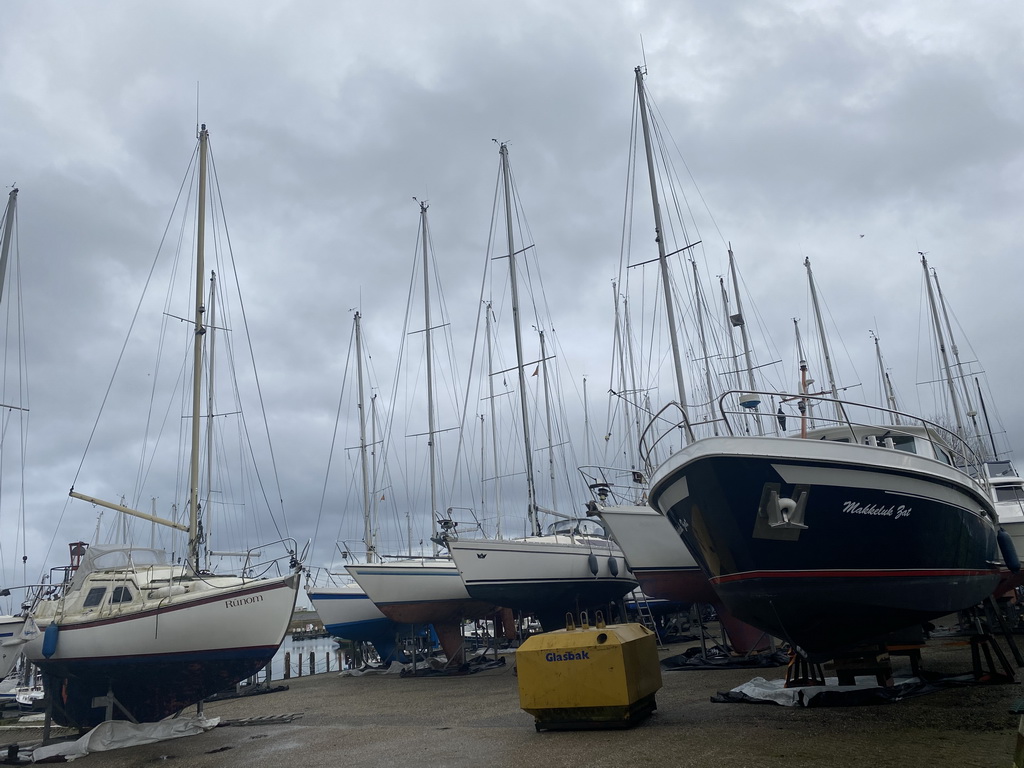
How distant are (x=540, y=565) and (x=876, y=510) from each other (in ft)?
32.0

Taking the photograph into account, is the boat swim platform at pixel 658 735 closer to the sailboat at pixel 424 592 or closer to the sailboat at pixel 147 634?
the sailboat at pixel 147 634

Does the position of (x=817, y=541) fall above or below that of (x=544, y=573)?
above

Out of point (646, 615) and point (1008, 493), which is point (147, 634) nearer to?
point (646, 615)

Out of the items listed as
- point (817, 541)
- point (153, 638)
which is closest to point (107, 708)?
point (153, 638)

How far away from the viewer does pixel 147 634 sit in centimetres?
1123

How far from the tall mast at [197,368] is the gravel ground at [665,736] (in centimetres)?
365

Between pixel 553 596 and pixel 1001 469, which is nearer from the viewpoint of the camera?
pixel 553 596

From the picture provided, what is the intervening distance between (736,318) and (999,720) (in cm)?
903

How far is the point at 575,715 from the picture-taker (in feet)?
27.0

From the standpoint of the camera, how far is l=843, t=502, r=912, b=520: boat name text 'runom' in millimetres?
7844

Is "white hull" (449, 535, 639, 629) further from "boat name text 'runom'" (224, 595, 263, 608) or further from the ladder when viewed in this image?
"boat name text 'runom'" (224, 595, 263, 608)

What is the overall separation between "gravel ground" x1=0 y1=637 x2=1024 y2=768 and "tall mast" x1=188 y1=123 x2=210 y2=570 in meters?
3.65

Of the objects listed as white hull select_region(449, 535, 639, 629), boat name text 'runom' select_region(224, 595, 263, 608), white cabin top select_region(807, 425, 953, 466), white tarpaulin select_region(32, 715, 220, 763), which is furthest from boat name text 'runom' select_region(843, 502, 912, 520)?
white tarpaulin select_region(32, 715, 220, 763)

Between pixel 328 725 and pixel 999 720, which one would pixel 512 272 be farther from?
pixel 999 720
